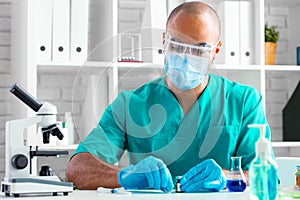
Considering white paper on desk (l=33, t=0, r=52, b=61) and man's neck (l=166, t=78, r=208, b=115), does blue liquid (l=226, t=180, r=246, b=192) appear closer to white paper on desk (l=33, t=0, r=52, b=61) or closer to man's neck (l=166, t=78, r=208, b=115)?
man's neck (l=166, t=78, r=208, b=115)

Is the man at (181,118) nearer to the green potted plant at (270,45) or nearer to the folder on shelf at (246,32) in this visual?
the folder on shelf at (246,32)

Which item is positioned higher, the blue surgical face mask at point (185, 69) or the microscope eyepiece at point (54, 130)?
the blue surgical face mask at point (185, 69)

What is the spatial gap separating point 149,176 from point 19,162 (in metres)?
0.35

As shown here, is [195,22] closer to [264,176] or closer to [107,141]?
[107,141]

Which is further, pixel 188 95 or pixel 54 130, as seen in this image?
pixel 188 95

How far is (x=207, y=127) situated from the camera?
7.66 feet

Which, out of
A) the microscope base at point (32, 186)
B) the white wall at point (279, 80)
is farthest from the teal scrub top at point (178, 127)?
the white wall at point (279, 80)

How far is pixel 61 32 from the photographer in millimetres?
3068

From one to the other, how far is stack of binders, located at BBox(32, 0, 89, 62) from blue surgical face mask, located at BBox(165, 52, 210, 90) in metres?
1.10

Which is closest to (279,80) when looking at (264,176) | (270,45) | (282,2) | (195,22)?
(270,45)

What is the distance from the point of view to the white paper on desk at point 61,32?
306 centimetres

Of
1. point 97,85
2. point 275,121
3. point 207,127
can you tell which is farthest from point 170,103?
point 275,121

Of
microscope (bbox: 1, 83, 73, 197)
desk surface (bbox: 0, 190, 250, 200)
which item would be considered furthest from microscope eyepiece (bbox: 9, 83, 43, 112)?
desk surface (bbox: 0, 190, 250, 200)

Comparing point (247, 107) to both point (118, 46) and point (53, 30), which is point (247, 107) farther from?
point (53, 30)
